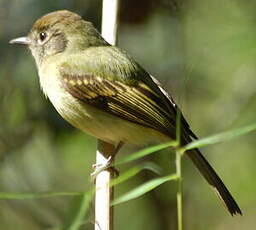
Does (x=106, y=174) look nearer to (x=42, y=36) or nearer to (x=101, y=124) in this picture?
(x=101, y=124)

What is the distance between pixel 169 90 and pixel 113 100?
900 mm

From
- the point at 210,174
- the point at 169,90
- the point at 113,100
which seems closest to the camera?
the point at 210,174

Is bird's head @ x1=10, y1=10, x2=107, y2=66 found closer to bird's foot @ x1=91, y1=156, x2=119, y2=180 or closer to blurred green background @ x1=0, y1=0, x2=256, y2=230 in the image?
blurred green background @ x1=0, y1=0, x2=256, y2=230

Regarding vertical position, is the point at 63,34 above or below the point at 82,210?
above

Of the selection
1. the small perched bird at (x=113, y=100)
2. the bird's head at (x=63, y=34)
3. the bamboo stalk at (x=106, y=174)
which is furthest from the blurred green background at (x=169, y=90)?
the bamboo stalk at (x=106, y=174)

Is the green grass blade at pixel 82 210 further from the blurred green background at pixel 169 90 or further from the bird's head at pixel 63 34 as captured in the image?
the blurred green background at pixel 169 90

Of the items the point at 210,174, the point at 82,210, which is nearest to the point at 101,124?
the point at 210,174

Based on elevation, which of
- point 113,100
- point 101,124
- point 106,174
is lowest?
point 106,174

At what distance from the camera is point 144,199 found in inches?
185

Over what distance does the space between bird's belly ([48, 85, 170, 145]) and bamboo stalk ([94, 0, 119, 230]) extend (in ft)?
0.28

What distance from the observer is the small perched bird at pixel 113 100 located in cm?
374

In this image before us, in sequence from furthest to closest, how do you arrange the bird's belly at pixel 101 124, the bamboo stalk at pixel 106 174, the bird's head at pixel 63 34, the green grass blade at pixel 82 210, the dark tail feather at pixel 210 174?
the bird's head at pixel 63 34
the bird's belly at pixel 101 124
the dark tail feather at pixel 210 174
the bamboo stalk at pixel 106 174
the green grass blade at pixel 82 210

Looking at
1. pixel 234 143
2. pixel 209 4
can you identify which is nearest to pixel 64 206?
pixel 234 143

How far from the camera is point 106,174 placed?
11.5 feet
